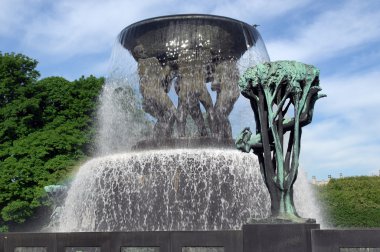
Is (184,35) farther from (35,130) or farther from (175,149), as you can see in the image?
(35,130)

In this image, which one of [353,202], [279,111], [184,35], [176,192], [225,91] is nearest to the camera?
[279,111]

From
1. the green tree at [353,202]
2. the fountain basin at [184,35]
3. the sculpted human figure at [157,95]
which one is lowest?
the green tree at [353,202]

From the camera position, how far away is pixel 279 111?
8.22m

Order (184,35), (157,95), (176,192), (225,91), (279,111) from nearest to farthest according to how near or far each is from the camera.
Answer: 1. (279,111)
2. (176,192)
3. (157,95)
4. (184,35)
5. (225,91)

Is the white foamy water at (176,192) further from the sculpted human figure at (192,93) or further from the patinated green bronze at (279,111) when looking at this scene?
the patinated green bronze at (279,111)

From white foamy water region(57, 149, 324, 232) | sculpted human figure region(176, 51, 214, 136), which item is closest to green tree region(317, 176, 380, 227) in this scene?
sculpted human figure region(176, 51, 214, 136)

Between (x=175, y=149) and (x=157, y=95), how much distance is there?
2.56m

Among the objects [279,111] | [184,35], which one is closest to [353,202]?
[184,35]

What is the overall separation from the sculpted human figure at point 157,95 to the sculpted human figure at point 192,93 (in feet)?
0.90

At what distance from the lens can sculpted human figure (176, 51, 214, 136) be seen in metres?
15.1

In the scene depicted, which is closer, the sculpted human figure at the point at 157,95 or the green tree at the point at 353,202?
the sculpted human figure at the point at 157,95

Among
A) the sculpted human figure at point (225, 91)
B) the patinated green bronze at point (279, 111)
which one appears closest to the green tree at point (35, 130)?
the sculpted human figure at point (225, 91)

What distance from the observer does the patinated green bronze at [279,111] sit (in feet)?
26.6

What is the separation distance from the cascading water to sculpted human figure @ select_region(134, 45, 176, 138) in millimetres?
27
